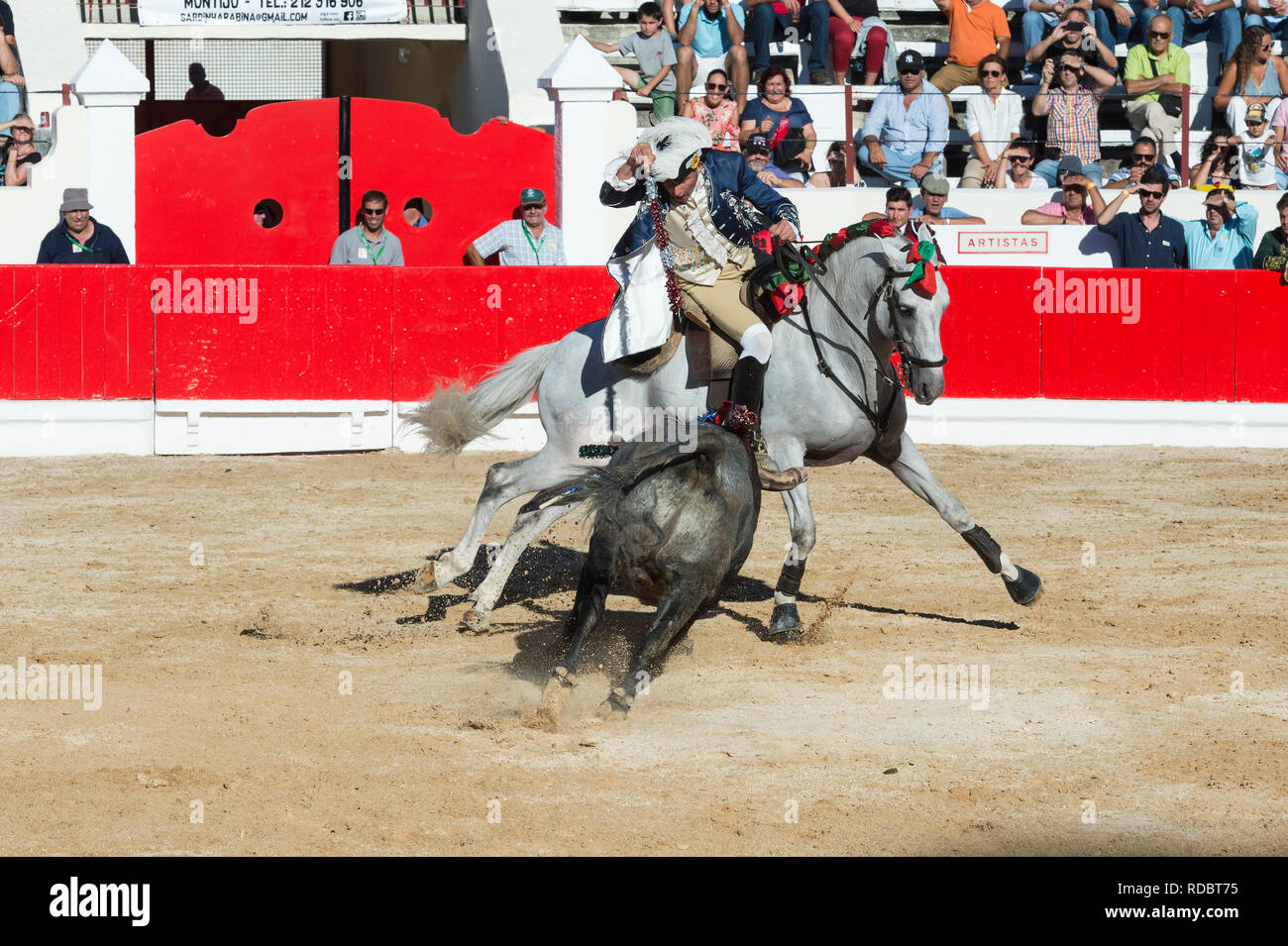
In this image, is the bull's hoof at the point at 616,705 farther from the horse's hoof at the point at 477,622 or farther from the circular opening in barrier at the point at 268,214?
the circular opening in barrier at the point at 268,214

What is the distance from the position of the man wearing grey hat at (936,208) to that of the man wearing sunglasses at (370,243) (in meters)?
4.25

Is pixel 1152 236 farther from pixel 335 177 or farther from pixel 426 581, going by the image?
pixel 426 581

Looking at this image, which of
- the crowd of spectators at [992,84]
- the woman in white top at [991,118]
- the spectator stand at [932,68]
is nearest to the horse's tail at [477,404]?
the crowd of spectators at [992,84]

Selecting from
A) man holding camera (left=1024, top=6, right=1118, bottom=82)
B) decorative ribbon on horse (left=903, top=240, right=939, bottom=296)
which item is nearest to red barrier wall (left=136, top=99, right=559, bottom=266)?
man holding camera (left=1024, top=6, right=1118, bottom=82)

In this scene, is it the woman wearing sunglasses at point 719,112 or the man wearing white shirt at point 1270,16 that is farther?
the man wearing white shirt at point 1270,16

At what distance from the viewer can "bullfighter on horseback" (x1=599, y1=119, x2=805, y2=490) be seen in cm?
752

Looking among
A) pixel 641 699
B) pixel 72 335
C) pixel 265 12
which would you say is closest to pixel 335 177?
pixel 265 12

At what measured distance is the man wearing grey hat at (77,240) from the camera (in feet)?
43.8

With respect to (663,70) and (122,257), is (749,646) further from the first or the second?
(663,70)

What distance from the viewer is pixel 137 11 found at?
19.4 meters

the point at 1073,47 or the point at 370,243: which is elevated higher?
the point at 1073,47

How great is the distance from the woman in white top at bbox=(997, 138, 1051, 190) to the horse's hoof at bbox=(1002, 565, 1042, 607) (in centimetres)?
871

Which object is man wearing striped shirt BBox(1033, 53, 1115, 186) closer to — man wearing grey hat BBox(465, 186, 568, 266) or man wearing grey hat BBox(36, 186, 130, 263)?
man wearing grey hat BBox(465, 186, 568, 266)

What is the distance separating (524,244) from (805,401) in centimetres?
640
